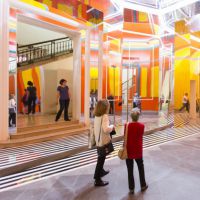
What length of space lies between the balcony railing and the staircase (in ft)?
19.8

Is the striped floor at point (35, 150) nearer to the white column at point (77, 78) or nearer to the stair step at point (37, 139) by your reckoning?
the stair step at point (37, 139)

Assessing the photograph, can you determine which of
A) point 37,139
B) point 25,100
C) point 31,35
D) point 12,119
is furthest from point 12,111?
point 31,35

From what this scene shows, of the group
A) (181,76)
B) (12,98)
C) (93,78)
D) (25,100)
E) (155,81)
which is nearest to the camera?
(12,98)

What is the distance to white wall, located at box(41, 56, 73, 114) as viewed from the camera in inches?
536

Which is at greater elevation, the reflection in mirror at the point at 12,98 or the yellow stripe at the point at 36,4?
the yellow stripe at the point at 36,4

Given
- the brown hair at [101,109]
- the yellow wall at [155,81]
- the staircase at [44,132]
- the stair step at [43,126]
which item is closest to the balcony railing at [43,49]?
the yellow wall at [155,81]

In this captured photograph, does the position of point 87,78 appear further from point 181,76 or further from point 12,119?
point 181,76

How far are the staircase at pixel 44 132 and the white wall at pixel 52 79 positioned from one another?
422 cm

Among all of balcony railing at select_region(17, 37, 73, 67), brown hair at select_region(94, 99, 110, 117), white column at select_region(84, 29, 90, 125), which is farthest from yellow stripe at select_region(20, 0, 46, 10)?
balcony railing at select_region(17, 37, 73, 67)

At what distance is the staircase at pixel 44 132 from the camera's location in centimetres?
702

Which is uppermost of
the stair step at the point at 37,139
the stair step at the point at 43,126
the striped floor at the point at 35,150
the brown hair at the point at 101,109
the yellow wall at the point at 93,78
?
the yellow wall at the point at 93,78

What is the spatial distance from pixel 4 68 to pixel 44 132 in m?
2.26

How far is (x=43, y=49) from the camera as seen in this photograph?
15789mm

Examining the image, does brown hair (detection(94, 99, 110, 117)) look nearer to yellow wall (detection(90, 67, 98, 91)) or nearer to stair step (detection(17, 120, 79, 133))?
stair step (detection(17, 120, 79, 133))
